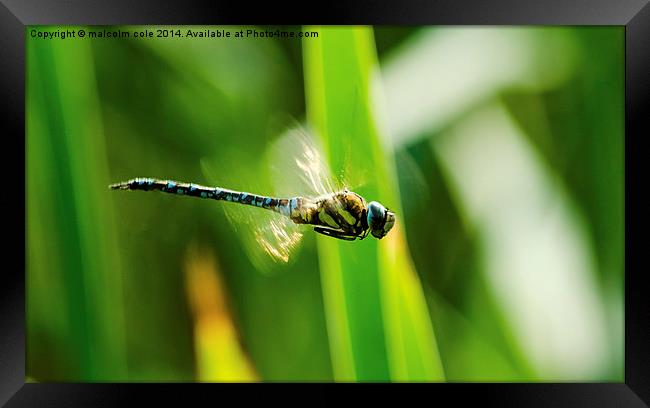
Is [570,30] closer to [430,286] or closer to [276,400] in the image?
[430,286]

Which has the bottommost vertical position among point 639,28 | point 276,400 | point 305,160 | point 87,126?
point 276,400

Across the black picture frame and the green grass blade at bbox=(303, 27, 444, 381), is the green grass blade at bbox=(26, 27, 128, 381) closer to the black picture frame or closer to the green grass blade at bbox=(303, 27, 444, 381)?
the black picture frame

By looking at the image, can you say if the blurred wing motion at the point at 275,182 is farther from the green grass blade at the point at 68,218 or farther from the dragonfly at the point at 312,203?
the green grass blade at the point at 68,218

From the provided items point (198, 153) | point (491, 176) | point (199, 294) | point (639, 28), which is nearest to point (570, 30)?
point (639, 28)

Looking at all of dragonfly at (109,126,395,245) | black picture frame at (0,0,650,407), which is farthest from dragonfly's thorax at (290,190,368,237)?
black picture frame at (0,0,650,407)

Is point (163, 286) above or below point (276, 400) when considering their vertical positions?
above

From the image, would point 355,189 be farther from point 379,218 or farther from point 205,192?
point 205,192
